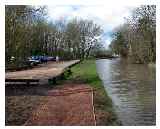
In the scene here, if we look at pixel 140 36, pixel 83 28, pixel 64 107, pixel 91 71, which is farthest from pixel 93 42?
pixel 91 71

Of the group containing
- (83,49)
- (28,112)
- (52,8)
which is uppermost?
(52,8)

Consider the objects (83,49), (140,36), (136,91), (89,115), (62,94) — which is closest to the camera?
(89,115)

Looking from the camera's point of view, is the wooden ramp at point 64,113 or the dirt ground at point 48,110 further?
the dirt ground at point 48,110

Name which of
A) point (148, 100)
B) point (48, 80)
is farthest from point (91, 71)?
point (148, 100)

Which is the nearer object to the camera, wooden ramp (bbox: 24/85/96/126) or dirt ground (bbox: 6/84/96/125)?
wooden ramp (bbox: 24/85/96/126)

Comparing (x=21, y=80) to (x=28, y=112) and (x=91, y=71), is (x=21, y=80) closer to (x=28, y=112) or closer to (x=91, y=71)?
(x=28, y=112)

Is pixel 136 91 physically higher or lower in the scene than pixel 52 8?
lower

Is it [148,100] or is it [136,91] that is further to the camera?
[136,91]

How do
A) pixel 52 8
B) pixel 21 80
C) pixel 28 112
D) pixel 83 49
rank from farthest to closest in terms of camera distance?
pixel 21 80 → pixel 83 49 → pixel 28 112 → pixel 52 8

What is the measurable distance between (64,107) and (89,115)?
795 millimetres

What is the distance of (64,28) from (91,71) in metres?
9.12

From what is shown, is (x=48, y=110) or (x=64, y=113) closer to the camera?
(x=64, y=113)

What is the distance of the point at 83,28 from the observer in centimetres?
645

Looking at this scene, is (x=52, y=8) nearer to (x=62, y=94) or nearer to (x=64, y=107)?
(x=64, y=107)
